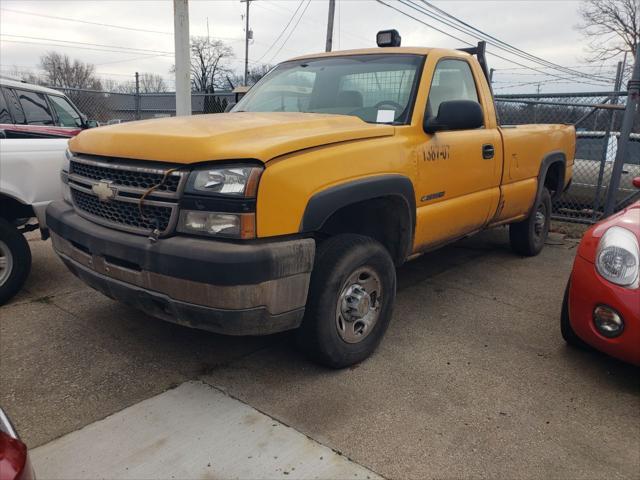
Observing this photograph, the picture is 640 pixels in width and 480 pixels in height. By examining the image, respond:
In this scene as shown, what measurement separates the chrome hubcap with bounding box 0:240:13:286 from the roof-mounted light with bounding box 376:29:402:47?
356cm

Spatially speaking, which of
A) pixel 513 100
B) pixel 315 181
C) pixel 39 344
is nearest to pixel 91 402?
pixel 39 344

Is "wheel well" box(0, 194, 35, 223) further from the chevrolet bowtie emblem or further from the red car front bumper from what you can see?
the red car front bumper

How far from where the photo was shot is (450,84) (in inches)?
165

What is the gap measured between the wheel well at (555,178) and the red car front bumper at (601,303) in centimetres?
314

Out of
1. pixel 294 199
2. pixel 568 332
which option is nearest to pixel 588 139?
pixel 568 332

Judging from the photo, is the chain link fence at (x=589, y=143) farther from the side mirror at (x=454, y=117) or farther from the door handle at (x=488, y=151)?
the side mirror at (x=454, y=117)

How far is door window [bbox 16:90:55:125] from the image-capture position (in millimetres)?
6934

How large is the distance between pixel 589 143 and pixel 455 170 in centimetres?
528

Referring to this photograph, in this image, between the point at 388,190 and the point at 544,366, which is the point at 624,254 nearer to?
the point at 544,366

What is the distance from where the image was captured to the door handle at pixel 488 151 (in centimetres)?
428

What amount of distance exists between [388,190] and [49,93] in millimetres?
6366

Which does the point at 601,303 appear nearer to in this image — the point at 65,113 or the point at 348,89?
the point at 348,89

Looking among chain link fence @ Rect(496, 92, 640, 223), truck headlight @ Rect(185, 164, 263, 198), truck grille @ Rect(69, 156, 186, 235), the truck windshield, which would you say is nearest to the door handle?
the truck windshield

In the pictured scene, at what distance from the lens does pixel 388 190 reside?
3176mm
